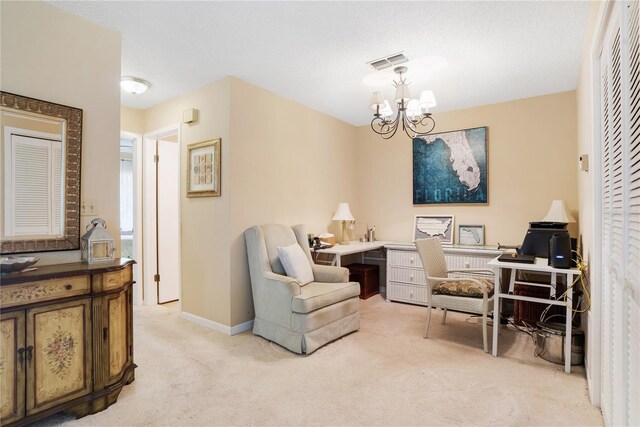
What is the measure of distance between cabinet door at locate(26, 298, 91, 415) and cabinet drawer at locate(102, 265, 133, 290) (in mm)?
133

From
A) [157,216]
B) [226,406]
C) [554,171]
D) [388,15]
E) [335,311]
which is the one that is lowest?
[226,406]

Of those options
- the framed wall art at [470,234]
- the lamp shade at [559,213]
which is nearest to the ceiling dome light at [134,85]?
the framed wall art at [470,234]

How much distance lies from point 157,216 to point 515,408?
4.05m

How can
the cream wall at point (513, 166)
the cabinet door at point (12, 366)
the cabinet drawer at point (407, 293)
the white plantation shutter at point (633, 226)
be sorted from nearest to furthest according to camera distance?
the white plantation shutter at point (633, 226) < the cabinet door at point (12, 366) < the cream wall at point (513, 166) < the cabinet drawer at point (407, 293)

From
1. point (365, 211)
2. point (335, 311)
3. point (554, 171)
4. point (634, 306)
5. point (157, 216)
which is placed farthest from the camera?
point (365, 211)

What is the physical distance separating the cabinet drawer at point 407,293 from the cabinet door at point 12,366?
3658 mm

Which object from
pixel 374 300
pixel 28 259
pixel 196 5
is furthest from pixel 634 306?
pixel 374 300

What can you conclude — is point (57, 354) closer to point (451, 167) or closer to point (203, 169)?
point (203, 169)

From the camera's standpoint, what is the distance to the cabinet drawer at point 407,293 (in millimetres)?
4194

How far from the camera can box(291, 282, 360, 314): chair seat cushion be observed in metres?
2.79

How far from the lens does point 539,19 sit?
7.70 feet

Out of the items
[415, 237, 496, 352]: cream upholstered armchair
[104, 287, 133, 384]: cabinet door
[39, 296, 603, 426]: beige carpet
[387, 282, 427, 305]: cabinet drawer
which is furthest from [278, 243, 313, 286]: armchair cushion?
[387, 282, 427, 305]: cabinet drawer

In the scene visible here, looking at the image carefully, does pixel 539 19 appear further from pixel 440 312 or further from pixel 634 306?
pixel 440 312

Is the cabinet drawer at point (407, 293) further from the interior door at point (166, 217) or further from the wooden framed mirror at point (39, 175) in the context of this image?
the wooden framed mirror at point (39, 175)
